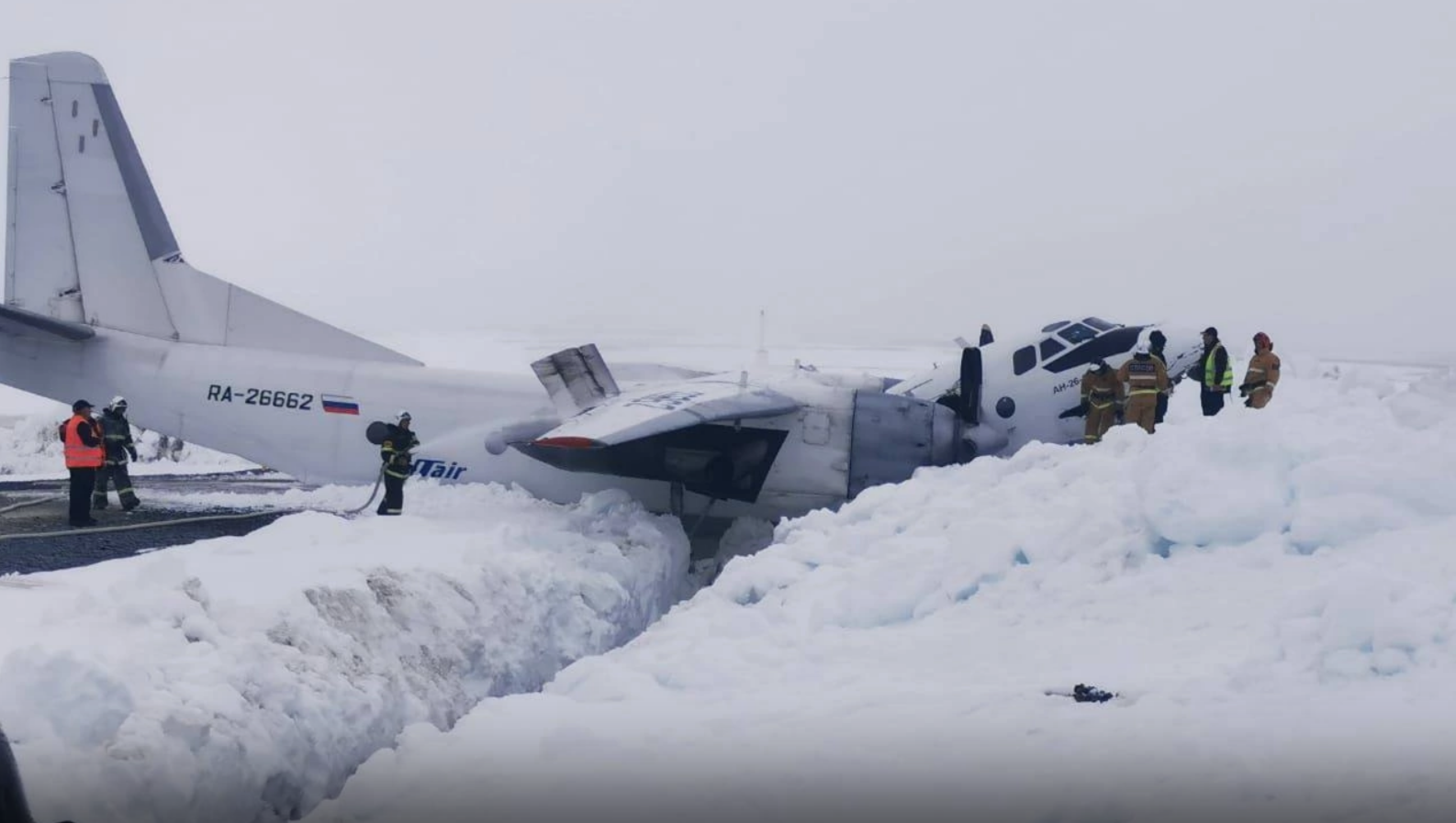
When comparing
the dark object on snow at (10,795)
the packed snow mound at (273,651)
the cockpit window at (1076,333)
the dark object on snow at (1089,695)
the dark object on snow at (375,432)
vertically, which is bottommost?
the packed snow mound at (273,651)

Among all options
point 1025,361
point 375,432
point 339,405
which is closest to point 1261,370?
point 1025,361

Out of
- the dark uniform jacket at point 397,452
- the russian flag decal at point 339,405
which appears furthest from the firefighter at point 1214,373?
the russian flag decal at point 339,405

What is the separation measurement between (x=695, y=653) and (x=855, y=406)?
950 cm

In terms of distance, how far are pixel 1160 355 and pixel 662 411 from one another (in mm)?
7333

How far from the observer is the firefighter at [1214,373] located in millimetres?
16500

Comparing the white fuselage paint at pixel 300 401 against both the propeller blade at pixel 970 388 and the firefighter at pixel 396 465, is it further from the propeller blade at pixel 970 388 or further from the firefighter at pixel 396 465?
the propeller blade at pixel 970 388

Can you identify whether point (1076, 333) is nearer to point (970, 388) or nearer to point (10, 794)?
point (970, 388)

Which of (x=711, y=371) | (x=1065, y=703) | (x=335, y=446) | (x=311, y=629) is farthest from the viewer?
(x=711, y=371)

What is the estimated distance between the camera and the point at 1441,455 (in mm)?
7773

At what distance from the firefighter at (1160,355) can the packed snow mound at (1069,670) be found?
241 inches

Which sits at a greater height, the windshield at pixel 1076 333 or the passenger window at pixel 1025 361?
Result: the windshield at pixel 1076 333

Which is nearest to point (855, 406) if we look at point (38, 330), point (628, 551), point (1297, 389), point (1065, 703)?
point (628, 551)

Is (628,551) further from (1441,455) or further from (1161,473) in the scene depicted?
(1441,455)

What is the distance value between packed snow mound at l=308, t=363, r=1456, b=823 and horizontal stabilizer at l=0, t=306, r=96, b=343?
13475 mm
